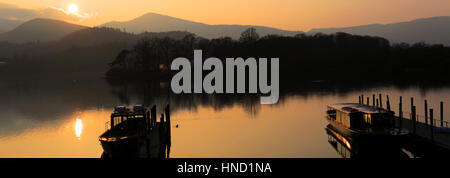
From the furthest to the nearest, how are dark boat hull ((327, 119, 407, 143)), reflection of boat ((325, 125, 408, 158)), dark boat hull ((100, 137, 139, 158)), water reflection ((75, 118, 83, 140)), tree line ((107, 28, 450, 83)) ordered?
tree line ((107, 28, 450, 83)), water reflection ((75, 118, 83, 140)), reflection of boat ((325, 125, 408, 158)), dark boat hull ((327, 119, 407, 143)), dark boat hull ((100, 137, 139, 158))

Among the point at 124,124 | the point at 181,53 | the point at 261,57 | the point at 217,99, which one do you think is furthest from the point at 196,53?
the point at 124,124

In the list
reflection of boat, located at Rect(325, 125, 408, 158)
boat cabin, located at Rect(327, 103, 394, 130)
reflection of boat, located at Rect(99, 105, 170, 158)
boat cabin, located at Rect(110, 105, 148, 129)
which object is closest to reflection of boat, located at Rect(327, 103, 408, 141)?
boat cabin, located at Rect(327, 103, 394, 130)

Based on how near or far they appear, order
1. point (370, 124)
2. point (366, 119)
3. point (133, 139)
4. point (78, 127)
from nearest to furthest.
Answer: point (133, 139), point (370, 124), point (366, 119), point (78, 127)

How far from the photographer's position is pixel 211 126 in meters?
46.4

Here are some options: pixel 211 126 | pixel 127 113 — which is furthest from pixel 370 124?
pixel 127 113

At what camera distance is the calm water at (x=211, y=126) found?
35156 mm

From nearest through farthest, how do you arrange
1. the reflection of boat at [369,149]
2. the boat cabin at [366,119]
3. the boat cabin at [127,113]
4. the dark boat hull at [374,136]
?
the dark boat hull at [374,136] → the reflection of boat at [369,149] → the boat cabin at [366,119] → the boat cabin at [127,113]

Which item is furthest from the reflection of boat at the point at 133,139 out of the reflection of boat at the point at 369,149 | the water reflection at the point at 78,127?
the reflection of boat at the point at 369,149

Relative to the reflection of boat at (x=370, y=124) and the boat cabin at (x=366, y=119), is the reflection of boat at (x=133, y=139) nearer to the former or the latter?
the reflection of boat at (x=370, y=124)

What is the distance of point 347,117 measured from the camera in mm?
33500

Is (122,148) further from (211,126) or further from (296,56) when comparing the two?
(296,56)

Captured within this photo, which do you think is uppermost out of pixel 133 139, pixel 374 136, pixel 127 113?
pixel 127 113

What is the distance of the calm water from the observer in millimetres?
35156

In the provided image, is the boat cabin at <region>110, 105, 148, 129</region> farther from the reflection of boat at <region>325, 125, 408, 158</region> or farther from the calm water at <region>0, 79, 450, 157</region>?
the reflection of boat at <region>325, 125, 408, 158</region>
